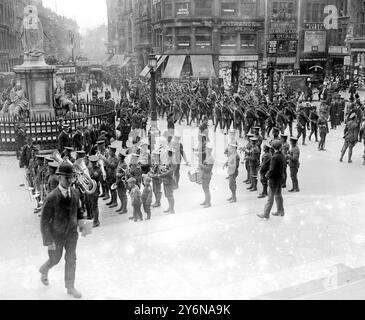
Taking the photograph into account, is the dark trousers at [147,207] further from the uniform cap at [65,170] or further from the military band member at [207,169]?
the uniform cap at [65,170]

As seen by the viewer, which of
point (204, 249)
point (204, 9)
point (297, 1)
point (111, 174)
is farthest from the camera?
point (297, 1)

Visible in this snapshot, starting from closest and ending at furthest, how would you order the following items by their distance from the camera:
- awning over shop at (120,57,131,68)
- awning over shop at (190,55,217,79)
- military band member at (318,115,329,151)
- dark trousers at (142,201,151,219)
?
dark trousers at (142,201,151,219) → military band member at (318,115,329,151) → awning over shop at (190,55,217,79) → awning over shop at (120,57,131,68)

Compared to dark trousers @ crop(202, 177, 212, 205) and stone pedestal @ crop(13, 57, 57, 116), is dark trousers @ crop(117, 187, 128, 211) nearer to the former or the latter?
dark trousers @ crop(202, 177, 212, 205)

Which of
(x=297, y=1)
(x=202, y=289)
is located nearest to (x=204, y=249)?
(x=202, y=289)

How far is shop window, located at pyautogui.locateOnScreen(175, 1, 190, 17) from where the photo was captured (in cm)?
4538

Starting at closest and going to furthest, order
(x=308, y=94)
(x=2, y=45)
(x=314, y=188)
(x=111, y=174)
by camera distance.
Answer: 1. (x=111, y=174)
2. (x=314, y=188)
3. (x=308, y=94)
4. (x=2, y=45)

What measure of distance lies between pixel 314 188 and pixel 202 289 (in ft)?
23.0

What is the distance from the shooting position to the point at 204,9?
45.4 meters

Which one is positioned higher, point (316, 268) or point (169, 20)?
point (169, 20)

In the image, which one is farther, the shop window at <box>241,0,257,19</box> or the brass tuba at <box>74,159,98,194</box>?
the shop window at <box>241,0,257,19</box>

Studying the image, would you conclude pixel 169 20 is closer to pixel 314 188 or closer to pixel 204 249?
pixel 314 188

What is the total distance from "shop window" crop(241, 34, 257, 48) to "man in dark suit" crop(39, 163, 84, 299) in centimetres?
4261

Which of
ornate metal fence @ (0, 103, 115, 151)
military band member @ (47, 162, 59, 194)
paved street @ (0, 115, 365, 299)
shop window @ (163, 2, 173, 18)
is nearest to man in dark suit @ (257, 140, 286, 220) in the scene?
paved street @ (0, 115, 365, 299)

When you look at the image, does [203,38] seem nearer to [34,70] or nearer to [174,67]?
[174,67]
